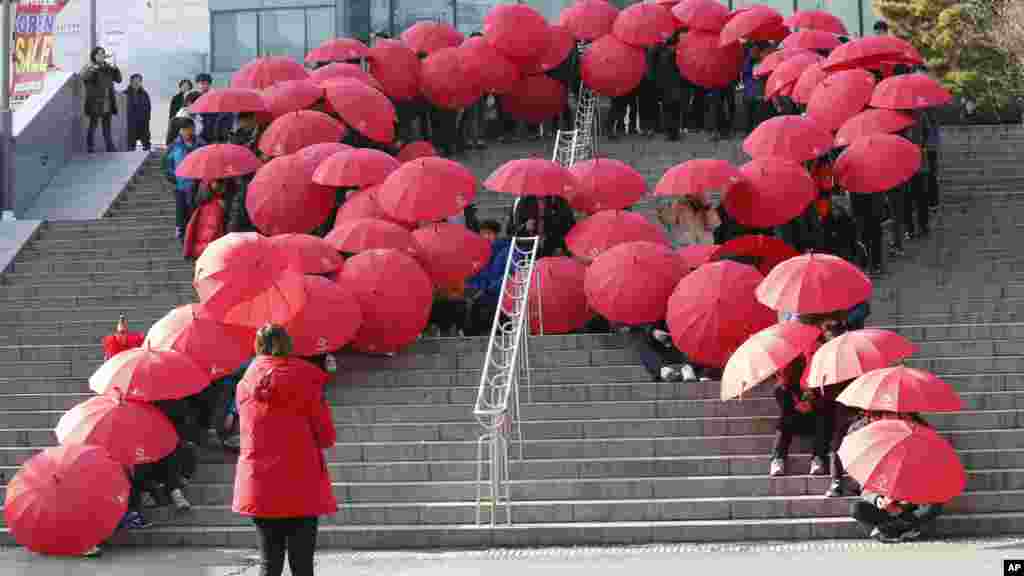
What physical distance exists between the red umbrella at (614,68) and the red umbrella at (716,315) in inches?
336

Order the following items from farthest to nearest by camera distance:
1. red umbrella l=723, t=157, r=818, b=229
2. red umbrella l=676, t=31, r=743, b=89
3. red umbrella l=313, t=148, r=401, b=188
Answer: red umbrella l=676, t=31, r=743, b=89 < red umbrella l=313, t=148, r=401, b=188 < red umbrella l=723, t=157, r=818, b=229

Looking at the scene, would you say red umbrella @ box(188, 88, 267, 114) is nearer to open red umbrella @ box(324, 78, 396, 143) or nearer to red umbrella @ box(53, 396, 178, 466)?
open red umbrella @ box(324, 78, 396, 143)

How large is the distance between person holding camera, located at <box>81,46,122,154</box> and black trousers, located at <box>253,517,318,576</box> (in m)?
16.2

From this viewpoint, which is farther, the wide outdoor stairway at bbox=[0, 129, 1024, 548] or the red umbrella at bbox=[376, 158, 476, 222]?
the red umbrella at bbox=[376, 158, 476, 222]

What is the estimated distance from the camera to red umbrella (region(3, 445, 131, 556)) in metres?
13.7

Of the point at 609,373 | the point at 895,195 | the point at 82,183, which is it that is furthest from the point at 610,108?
the point at 609,373

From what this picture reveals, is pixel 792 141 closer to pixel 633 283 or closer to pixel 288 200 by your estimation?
pixel 633 283

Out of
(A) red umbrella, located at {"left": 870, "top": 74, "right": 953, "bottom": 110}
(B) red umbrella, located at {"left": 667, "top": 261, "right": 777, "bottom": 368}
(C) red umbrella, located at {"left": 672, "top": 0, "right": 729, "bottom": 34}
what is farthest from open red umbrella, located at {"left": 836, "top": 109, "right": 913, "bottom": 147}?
(B) red umbrella, located at {"left": 667, "top": 261, "right": 777, "bottom": 368}

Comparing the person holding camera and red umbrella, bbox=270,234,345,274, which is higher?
the person holding camera

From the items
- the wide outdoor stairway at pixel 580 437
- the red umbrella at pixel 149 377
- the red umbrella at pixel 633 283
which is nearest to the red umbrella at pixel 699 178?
the red umbrella at pixel 633 283

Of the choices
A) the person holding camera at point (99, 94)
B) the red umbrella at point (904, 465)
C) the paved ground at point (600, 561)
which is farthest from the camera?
the person holding camera at point (99, 94)

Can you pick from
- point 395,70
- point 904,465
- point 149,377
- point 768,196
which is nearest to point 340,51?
point 395,70

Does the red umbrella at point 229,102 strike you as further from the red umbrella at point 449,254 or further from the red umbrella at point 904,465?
the red umbrella at point 904,465

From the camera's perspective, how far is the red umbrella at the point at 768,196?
18.6 metres
